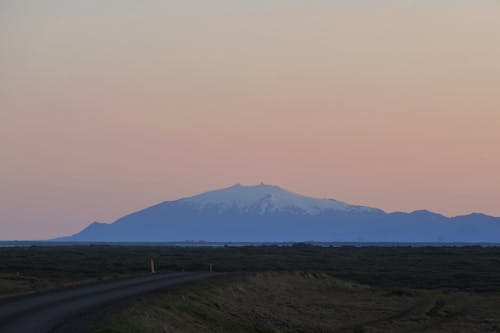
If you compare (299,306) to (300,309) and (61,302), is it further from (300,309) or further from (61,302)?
(61,302)

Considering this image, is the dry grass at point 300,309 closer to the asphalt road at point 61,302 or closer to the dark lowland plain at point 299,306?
the dark lowland plain at point 299,306

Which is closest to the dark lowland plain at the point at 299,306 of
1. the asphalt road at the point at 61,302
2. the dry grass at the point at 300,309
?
the dry grass at the point at 300,309

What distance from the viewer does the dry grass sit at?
112 ft

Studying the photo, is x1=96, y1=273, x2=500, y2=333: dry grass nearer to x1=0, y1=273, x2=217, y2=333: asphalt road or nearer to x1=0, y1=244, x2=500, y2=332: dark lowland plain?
x1=0, y1=244, x2=500, y2=332: dark lowland plain

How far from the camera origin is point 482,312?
51469mm

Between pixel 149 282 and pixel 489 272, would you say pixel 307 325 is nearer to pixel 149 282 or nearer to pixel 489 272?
pixel 149 282

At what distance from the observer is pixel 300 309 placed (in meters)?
47.5

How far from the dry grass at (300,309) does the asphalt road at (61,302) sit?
1709 millimetres

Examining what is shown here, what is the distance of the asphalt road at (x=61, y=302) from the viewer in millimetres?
27969

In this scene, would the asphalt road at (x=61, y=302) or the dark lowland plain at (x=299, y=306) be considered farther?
the dark lowland plain at (x=299, y=306)

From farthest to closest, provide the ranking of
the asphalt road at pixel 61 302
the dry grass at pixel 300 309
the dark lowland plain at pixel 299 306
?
the dark lowland plain at pixel 299 306 → the dry grass at pixel 300 309 → the asphalt road at pixel 61 302

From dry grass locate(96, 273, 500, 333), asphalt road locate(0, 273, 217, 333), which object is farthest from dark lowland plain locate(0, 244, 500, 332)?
asphalt road locate(0, 273, 217, 333)

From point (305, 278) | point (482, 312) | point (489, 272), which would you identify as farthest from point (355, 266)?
point (482, 312)

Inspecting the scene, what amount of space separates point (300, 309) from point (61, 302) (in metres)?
15.7
